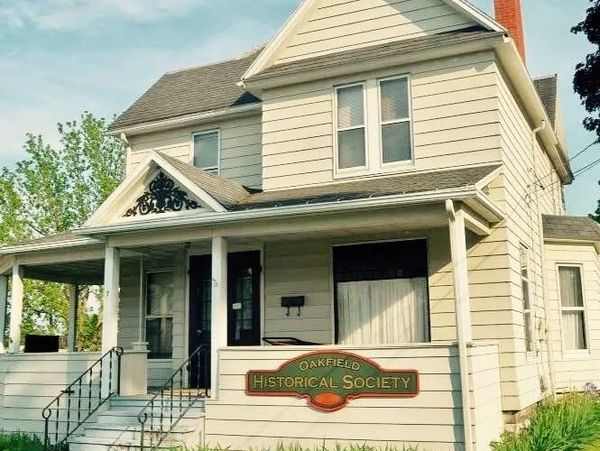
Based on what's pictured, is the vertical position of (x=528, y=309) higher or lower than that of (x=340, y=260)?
lower

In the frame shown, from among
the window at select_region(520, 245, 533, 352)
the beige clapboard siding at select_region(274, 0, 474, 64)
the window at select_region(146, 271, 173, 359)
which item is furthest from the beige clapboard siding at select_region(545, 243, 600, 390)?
the window at select_region(146, 271, 173, 359)

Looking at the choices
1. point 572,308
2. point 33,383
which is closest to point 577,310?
point 572,308

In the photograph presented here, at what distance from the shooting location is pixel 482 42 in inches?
453

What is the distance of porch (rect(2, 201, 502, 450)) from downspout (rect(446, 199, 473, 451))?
18mm

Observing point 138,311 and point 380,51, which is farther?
point 138,311

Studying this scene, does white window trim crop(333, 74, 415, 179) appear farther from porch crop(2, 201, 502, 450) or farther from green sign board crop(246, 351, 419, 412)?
green sign board crop(246, 351, 419, 412)

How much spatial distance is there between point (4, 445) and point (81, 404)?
4.38 ft

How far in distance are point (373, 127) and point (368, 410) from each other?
524cm

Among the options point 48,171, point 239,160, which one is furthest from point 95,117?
point 239,160

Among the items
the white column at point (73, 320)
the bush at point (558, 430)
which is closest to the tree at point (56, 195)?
the white column at point (73, 320)

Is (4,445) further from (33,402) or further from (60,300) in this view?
(60,300)

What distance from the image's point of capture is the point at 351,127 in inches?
495

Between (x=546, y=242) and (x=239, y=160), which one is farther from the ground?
(x=239, y=160)

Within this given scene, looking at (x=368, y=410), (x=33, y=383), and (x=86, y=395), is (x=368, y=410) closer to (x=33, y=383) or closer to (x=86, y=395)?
(x=86, y=395)
